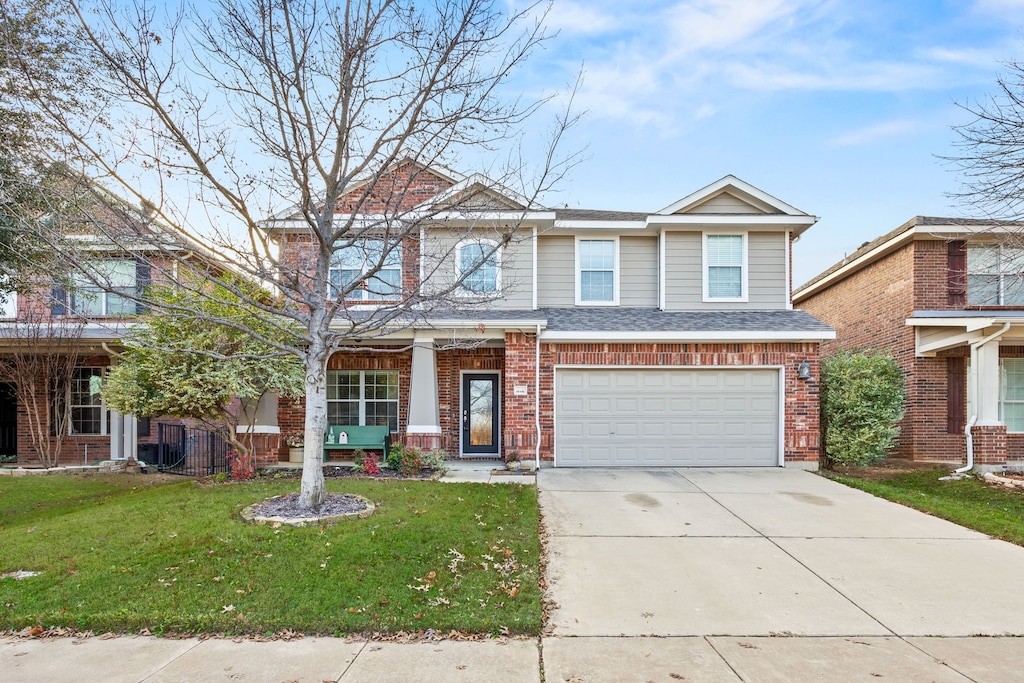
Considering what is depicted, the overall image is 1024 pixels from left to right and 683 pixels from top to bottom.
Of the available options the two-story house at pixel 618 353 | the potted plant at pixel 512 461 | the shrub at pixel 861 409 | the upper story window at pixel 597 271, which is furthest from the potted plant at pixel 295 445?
the shrub at pixel 861 409

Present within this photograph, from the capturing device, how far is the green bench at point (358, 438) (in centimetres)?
1173

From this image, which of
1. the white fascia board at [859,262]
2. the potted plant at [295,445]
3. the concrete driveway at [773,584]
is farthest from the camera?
the white fascia board at [859,262]

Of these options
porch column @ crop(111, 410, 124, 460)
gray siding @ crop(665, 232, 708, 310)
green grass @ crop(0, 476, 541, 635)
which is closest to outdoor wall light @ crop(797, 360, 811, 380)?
gray siding @ crop(665, 232, 708, 310)

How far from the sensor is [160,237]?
7117 mm

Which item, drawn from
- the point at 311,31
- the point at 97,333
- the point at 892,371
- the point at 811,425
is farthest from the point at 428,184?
the point at 892,371

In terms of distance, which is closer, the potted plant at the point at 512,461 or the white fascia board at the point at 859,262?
the potted plant at the point at 512,461

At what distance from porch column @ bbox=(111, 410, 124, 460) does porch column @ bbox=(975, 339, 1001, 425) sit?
745 inches

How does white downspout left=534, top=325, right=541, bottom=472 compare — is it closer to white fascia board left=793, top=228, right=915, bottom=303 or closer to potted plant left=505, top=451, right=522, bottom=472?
potted plant left=505, top=451, right=522, bottom=472

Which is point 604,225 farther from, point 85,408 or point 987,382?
point 85,408

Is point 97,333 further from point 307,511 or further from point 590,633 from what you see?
point 590,633

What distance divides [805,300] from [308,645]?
64.1 feet

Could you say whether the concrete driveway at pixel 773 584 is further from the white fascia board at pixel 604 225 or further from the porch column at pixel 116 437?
the porch column at pixel 116 437

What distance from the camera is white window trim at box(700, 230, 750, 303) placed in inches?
490

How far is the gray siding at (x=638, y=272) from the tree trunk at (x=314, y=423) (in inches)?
304
